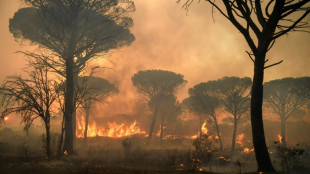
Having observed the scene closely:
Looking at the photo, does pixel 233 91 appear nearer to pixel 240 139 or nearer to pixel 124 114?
pixel 240 139

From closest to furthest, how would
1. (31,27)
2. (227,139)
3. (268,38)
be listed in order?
(268,38) < (31,27) < (227,139)

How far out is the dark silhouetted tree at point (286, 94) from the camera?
3033 cm

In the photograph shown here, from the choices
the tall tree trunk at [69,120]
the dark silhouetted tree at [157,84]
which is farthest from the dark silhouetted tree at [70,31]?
the dark silhouetted tree at [157,84]

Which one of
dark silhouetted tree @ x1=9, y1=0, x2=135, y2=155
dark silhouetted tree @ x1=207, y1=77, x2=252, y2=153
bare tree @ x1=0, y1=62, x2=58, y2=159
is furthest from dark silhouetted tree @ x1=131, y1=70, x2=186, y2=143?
bare tree @ x1=0, y1=62, x2=58, y2=159

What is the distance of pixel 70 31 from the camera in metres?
14.6

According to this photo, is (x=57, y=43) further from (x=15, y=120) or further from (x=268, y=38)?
(x=15, y=120)

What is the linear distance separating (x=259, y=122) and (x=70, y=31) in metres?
13.7

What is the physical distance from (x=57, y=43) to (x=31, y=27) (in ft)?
12.5

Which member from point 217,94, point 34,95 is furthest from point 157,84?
point 34,95

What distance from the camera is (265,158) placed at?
5.24 metres

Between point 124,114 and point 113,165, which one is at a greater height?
point 124,114

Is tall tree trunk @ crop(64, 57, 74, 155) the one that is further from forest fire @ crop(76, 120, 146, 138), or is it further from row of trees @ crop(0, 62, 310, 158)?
forest fire @ crop(76, 120, 146, 138)

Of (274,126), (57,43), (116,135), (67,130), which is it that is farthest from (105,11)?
(274,126)

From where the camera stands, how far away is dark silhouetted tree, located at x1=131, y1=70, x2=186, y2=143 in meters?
33.3
